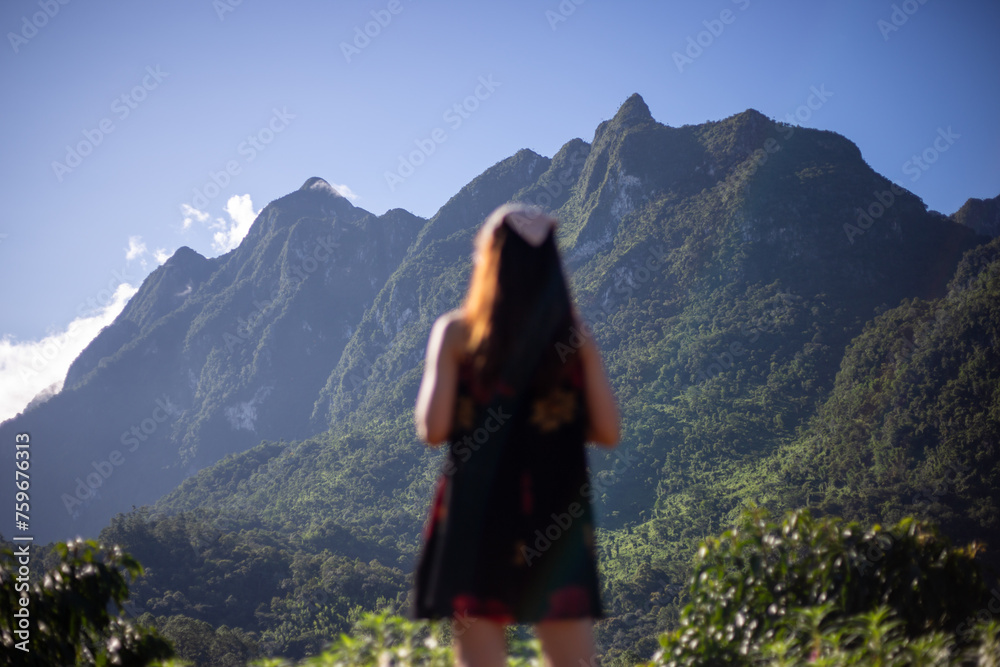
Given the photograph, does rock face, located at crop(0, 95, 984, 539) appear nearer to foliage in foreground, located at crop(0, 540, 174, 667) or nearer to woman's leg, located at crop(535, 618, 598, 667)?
foliage in foreground, located at crop(0, 540, 174, 667)

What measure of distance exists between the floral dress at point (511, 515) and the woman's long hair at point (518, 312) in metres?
0.04

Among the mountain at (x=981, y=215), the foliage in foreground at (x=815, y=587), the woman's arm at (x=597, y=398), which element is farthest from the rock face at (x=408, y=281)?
the woman's arm at (x=597, y=398)

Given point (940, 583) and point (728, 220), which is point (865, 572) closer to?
point (940, 583)

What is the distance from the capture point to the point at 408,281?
109 meters

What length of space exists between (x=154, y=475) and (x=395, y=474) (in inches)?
2929

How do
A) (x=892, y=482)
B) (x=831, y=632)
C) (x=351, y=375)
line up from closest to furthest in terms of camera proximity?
(x=831, y=632) → (x=892, y=482) → (x=351, y=375)

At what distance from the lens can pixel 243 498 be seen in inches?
3162

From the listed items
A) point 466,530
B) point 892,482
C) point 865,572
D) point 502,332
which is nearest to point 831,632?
point 865,572

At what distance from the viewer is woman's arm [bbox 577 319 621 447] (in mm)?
1415

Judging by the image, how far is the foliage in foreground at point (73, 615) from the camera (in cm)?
246

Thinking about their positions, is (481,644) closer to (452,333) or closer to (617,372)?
(452,333)

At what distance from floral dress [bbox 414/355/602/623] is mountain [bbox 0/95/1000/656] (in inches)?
304

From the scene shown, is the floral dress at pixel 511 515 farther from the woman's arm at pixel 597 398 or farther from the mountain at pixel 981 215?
the mountain at pixel 981 215

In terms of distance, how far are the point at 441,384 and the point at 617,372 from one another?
230 ft
